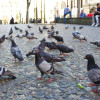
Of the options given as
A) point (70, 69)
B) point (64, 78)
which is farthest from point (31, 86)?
point (70, 69)

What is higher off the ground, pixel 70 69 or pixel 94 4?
pixel 94 4

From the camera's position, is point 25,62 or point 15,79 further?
point 25,62

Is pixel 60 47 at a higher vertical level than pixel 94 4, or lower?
lower

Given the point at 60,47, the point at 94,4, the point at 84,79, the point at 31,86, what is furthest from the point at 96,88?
the point at 94,4

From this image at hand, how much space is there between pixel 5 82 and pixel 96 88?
1.35 metres

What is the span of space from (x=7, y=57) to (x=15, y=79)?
6.36 ft

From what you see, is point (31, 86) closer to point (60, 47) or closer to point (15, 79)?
point (15, 79)

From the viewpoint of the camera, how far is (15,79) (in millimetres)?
Result: 3592

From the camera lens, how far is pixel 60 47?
573 cm

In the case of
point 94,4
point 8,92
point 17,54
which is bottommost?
point 8,92

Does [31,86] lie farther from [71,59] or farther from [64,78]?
[71,59]

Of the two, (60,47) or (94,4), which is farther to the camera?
(94,4)

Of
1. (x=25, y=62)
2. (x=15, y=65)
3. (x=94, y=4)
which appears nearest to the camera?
(x=15, y=65)

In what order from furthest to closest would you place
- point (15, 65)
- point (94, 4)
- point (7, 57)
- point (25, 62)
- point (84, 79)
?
point (94, 4)
point (7, 57)
point (25, 62)
point (15, 65)
point (84, 79)
